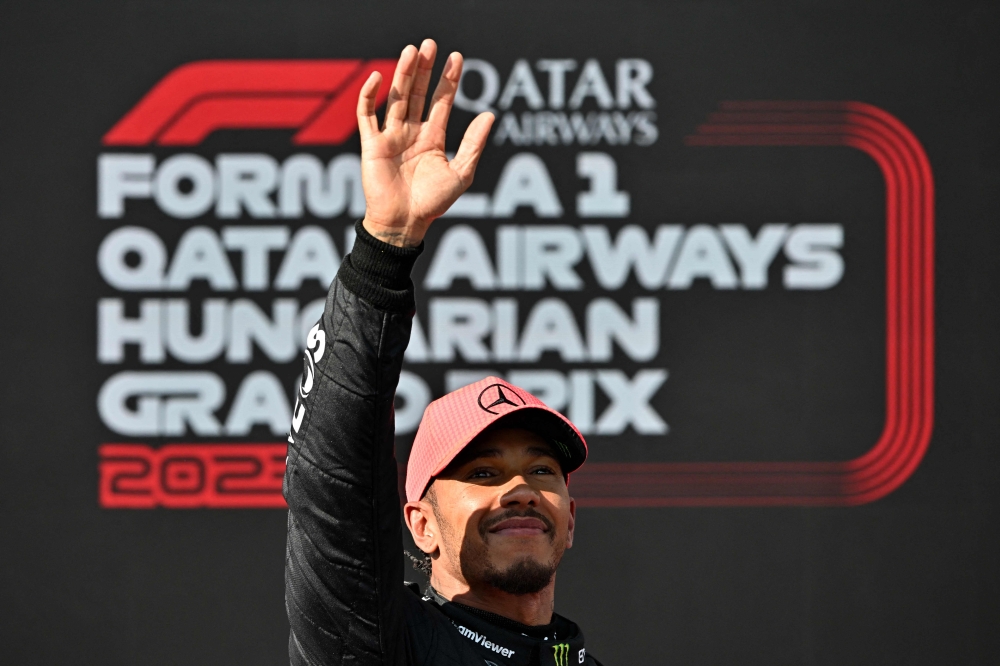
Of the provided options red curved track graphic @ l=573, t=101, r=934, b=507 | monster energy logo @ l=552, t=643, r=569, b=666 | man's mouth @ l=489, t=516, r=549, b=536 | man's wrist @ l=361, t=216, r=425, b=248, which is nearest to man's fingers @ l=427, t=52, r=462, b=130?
man's wrist @ l=361, t=216, r=425, b=248

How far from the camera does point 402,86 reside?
3.59ft

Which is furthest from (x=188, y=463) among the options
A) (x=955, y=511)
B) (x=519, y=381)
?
(x=955, y=511)

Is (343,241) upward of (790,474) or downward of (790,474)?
upward

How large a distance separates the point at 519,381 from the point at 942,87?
4.48 feet

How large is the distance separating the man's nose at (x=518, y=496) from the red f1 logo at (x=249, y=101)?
182 cm

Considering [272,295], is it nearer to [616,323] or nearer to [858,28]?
[616,323]

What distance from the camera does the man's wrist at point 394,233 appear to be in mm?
995

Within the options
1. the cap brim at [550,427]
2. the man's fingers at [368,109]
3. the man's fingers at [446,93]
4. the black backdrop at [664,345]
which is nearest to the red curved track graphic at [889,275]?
the black backdrop at [664,345]

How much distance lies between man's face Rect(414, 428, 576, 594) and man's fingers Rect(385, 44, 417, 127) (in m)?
0.37

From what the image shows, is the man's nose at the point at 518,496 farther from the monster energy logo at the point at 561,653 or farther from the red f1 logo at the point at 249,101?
the red f1 logo at the point at 249,101

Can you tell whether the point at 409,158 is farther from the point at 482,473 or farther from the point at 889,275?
the point at 889,275

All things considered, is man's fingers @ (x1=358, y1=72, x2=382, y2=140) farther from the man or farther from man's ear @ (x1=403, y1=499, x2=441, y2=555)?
man's ear @ (x1=403, y1=499, x2=441, y2=555)

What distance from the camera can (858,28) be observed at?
2824mm

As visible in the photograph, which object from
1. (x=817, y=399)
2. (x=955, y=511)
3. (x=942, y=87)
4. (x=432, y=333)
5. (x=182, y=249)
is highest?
(x=942, y=87)
